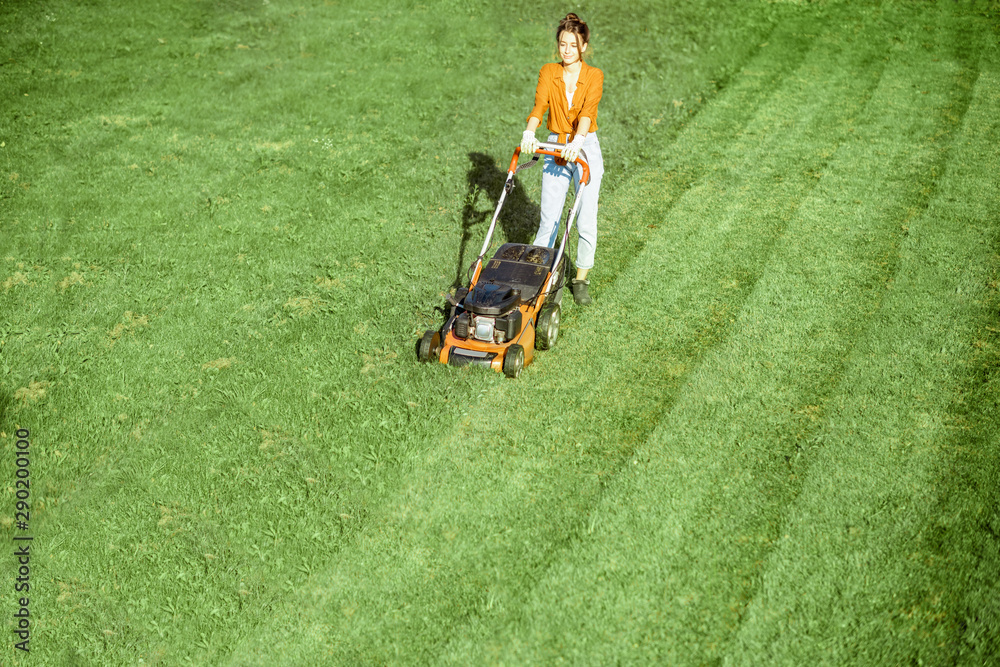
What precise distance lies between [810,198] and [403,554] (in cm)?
627

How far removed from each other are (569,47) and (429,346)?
2539 millimetres

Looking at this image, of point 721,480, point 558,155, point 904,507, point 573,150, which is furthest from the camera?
point 558,155

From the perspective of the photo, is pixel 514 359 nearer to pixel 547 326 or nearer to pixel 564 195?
pixel 547 326

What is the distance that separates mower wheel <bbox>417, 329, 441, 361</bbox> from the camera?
6133 mm

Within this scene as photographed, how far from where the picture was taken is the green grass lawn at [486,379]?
14.7ft

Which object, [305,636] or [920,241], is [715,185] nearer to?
[920,241]

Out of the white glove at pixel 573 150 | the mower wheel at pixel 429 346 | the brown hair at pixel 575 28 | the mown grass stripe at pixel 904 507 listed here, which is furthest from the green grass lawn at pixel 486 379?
the brown hair at pixel 575 28

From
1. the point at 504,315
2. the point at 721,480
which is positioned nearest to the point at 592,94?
the point at 504,315

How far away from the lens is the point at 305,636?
14.4 ft

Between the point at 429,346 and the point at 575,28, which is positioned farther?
the point at 429,346

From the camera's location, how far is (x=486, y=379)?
20.1ft

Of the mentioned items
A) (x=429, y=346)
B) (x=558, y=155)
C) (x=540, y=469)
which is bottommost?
(x=540, y=469)

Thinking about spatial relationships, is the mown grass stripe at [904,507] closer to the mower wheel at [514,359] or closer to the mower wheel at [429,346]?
the mower wheel at [514,359]

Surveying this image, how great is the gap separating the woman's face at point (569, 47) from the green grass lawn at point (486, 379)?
2.20 m
